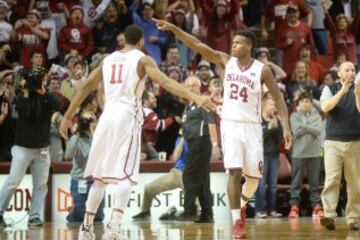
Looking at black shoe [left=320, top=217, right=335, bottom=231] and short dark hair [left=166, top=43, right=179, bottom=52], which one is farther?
short dark hair [left=166, top=43, right=179, bottom=52]

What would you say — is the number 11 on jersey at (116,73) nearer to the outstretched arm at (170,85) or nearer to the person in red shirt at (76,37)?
the outstretched arm at (170,85)

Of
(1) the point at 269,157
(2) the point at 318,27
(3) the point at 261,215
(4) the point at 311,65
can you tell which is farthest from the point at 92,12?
(3) the point at 261,215

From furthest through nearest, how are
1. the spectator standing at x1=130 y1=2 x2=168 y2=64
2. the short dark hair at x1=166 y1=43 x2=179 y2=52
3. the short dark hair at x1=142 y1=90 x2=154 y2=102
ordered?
1. the spectator standing at x1=130 y1=2 x2=168 y2=64
2. the short dark hair at x1=166 y1=43 x2=179 y2=52
3. the short dark hair at x1=142 y1=90 x2=154 y2=102

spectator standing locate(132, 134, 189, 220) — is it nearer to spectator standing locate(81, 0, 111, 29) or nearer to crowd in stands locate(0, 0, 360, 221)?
crowd in stands locate(0, 0, 360, 221)

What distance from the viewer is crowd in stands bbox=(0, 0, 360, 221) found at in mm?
15070

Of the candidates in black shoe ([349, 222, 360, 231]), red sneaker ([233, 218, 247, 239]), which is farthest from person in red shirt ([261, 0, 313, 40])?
red sneaker ([233, 218, 247, 239])

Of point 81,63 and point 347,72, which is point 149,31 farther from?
point 347,72

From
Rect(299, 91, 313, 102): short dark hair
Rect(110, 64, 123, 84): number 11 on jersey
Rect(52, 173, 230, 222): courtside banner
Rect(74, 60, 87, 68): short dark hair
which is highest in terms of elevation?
Rect(74, 60, 87, 68): short dark hair

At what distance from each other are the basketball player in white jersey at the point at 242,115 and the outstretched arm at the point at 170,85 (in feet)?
3.50

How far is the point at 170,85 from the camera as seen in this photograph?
29.0ft

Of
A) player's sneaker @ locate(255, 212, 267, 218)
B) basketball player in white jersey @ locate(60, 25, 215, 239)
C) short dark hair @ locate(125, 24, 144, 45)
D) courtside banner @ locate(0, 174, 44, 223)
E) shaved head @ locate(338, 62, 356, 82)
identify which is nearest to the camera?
basketball player in white jersey @ locate(60, 25, 215, 239)

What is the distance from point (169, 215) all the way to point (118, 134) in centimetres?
549

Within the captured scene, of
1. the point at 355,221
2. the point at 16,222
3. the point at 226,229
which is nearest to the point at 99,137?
the point at 226,229

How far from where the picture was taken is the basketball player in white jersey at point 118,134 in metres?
9.29
